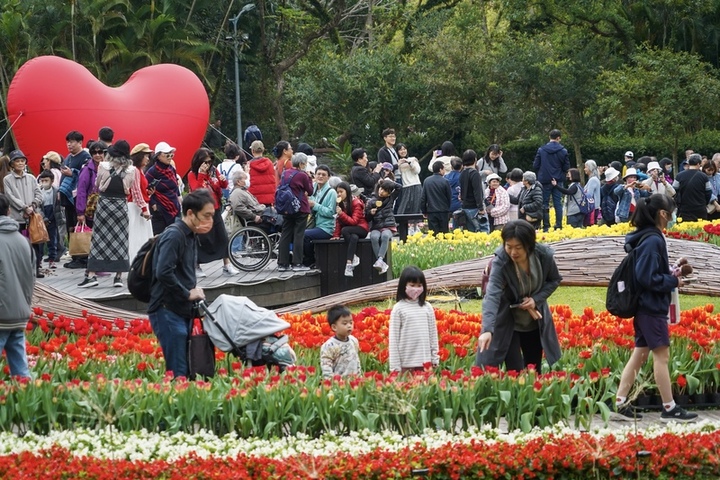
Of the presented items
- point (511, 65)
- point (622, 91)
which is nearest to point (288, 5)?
point (511, 65)

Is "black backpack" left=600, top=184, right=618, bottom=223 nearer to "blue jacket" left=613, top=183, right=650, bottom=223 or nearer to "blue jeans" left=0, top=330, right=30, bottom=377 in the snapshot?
"blue jacket" left=613, top=183, right=650, bottom=223

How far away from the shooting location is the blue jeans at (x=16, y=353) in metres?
8.92

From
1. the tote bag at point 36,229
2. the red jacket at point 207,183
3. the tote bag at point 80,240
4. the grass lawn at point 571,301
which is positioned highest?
the red jacket at point 207,183

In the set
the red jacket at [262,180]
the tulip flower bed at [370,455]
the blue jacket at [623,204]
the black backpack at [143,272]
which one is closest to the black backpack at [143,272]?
the black backpack at [143,272]

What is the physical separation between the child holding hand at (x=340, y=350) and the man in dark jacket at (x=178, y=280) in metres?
0.99

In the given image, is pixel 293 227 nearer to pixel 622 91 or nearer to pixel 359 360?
pixel 359 360

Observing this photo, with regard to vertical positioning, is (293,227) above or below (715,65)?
below

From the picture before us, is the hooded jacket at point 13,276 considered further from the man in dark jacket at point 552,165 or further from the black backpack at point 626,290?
the man in dark jacket at point 552,165

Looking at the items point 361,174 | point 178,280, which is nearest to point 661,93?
point 361,174

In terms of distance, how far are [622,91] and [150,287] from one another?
87.1ft

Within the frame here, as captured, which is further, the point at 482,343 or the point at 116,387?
the point at 482,343

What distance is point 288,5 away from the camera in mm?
43219

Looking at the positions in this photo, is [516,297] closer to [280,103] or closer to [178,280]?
[178,280]

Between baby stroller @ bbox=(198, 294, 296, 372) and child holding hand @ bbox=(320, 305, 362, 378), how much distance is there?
0.39 metres
